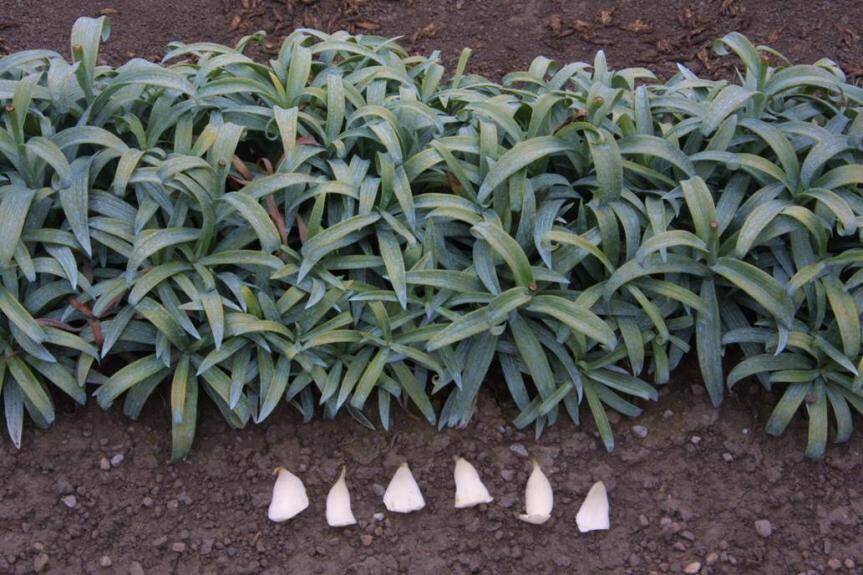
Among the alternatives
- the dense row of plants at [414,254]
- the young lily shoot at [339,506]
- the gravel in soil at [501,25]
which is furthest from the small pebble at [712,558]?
the gravel in soil at [501,25]

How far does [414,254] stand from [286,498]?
0.75 m

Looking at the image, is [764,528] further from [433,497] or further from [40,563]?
[40,563]

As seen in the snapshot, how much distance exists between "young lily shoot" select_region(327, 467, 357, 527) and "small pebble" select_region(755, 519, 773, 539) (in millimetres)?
1074

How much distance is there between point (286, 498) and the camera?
2.58 metres

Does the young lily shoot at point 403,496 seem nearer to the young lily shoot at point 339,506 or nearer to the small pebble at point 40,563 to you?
the young lily shoot at point 339,506

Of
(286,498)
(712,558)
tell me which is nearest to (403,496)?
(286,498)

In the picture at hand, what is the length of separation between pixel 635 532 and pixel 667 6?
2716mm

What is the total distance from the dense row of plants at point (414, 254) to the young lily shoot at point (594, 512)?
0.65ft

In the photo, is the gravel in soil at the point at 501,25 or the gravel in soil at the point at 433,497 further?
the gravel in soil at the point at 501,25

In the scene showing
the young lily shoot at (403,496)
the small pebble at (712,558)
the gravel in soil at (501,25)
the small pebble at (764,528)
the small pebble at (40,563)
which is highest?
the gravel in soil at (501,25)

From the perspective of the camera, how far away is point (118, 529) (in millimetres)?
2562

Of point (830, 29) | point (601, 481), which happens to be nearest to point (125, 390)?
point (601, 481)

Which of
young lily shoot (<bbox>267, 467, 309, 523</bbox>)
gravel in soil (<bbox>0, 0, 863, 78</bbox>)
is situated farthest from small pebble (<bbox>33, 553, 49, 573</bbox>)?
gravel in soil (<bbox>0, 0, 863, 78</bbox>)

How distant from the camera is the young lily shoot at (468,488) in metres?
2.58
